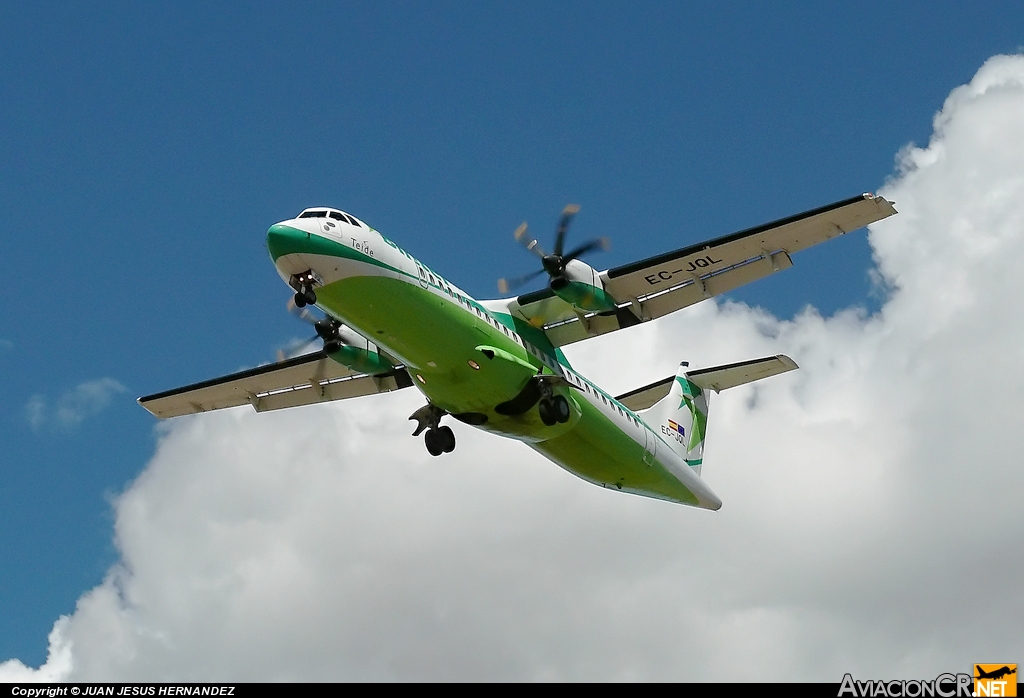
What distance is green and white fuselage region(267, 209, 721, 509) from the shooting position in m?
18.7

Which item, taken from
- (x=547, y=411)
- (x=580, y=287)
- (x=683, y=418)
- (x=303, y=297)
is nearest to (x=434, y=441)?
(x=547, y=411)

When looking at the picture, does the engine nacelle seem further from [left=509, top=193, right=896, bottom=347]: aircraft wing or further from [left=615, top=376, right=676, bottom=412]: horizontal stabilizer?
[left=615, top=376, right=676, bottom=412]: horizontal stabilizer

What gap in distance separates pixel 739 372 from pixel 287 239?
1129cm

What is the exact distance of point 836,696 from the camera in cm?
1552

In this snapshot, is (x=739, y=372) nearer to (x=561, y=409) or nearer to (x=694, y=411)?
(x=694, y=411)

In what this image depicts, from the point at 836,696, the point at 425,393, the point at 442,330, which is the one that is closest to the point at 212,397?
the point at 425,393

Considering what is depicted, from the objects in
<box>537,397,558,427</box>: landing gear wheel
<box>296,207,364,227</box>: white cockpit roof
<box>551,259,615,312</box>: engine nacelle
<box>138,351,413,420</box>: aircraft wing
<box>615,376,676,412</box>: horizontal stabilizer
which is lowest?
<box>537,397,558,427</box>: landing gear wheel

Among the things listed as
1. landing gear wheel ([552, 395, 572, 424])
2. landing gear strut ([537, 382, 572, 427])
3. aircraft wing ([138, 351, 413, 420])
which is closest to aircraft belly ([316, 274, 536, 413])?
landing gear strut ([537, 382, 572, 427])

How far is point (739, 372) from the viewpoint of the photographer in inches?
1010

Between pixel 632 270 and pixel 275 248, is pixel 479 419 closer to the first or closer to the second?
pixel 632 270

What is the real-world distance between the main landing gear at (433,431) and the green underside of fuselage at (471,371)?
114cm

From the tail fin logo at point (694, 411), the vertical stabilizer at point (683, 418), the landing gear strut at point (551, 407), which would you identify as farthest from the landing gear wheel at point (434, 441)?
the tail fin logo at point (694, 411)

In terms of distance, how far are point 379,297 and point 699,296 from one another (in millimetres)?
6443

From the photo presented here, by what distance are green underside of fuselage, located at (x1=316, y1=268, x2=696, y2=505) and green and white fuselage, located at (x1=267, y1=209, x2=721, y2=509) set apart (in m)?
0.02
